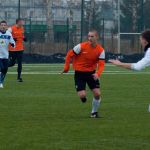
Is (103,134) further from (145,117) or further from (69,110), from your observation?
(69,110)

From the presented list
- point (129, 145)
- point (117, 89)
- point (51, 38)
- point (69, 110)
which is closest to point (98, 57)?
point (69, 110)

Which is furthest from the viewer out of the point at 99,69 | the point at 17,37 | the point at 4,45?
the point at 17,37

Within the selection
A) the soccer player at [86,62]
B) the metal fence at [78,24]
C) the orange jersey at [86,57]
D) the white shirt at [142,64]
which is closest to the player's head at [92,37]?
the soccer player at [86,62]

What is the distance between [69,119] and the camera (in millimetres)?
14781

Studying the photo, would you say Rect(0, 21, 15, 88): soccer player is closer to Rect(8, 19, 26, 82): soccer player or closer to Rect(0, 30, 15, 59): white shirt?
Rect(0, 30, 15, 59): white shirt

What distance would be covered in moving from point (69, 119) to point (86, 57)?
1.60m

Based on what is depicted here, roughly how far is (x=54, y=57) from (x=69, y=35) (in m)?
4.19

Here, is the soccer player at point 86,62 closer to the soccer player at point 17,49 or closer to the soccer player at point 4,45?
the soccer player at point 4,45

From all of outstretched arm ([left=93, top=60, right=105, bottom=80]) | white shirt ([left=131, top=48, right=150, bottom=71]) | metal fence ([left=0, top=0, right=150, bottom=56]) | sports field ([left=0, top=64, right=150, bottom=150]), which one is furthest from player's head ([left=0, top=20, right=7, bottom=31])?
metal fence ([left=0, top=0, right=150, bottom=56])

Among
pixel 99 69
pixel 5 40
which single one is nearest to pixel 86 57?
pixel 99 69

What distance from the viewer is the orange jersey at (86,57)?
15.7 m

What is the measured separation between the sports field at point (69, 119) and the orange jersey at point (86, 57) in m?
0.99

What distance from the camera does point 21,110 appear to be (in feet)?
53.9

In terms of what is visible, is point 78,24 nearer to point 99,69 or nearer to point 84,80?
point 84,80
